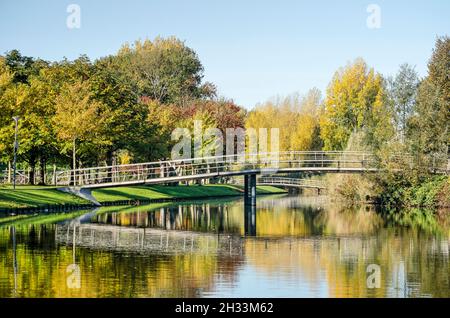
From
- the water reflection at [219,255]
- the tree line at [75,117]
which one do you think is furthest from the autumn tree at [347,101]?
the water reflection at [219,255]

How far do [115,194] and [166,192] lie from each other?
38.2 feet

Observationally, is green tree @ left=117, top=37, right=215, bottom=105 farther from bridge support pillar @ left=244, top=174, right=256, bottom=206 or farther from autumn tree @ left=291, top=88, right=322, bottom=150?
bridge support pillar @ left=244, top=174, right=256, bottom=206

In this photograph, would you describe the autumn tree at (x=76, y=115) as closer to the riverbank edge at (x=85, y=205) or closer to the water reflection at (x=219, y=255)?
the riverbank edge at (x=85, y=205)

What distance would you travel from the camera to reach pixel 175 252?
35.8m

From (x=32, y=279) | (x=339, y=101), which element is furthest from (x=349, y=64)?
(x=32, y=279)

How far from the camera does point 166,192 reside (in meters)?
84.7

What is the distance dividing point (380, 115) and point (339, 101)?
17.9m

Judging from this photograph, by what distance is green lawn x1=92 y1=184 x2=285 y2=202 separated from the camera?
72562 mm

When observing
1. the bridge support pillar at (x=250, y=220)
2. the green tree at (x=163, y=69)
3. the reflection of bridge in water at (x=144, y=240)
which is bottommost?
the reflection of bridge in water at (x=144, y=240)

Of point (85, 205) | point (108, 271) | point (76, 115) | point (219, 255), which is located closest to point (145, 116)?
point (76, 115)

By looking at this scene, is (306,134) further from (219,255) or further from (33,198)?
(219,255)

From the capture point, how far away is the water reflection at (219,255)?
84.6ft
